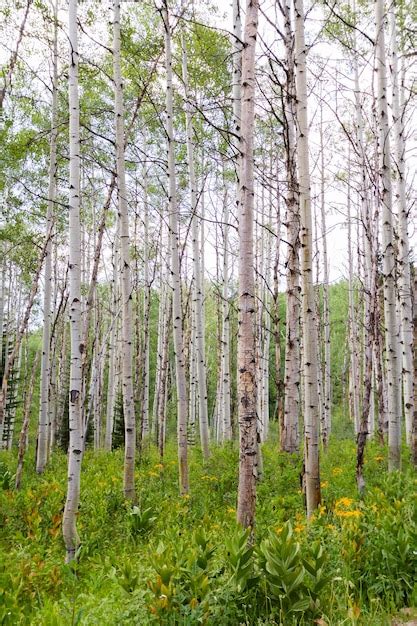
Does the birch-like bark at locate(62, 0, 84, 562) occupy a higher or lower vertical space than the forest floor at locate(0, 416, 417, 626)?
higher

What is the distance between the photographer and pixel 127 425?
6.45m

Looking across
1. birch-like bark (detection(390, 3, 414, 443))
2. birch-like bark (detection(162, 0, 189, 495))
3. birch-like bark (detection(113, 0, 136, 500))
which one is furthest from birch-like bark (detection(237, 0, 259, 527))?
birch-like bark (detection(390, 3, 414, 443))

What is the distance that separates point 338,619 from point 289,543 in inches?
19.0

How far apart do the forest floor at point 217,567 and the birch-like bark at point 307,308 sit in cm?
40

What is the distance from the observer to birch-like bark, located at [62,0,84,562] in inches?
187

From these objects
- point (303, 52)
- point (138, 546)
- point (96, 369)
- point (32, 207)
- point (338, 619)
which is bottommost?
point (138, 546)

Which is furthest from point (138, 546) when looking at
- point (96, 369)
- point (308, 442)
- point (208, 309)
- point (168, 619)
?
point (208, 309)

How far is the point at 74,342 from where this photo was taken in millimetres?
4957

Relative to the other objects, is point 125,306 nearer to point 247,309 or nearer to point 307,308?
point 307,308

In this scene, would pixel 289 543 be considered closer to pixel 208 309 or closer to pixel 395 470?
pixel 395 470

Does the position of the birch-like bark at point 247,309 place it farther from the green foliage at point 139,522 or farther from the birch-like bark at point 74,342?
the green foliage at point 139,522

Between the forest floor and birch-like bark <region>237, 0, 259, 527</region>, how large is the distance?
0.39m

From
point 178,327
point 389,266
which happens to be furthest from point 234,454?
point 389,266

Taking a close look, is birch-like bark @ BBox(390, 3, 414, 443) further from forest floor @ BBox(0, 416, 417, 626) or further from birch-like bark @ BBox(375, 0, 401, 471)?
forest floor @ BBox(0, 416, 417, 626)
